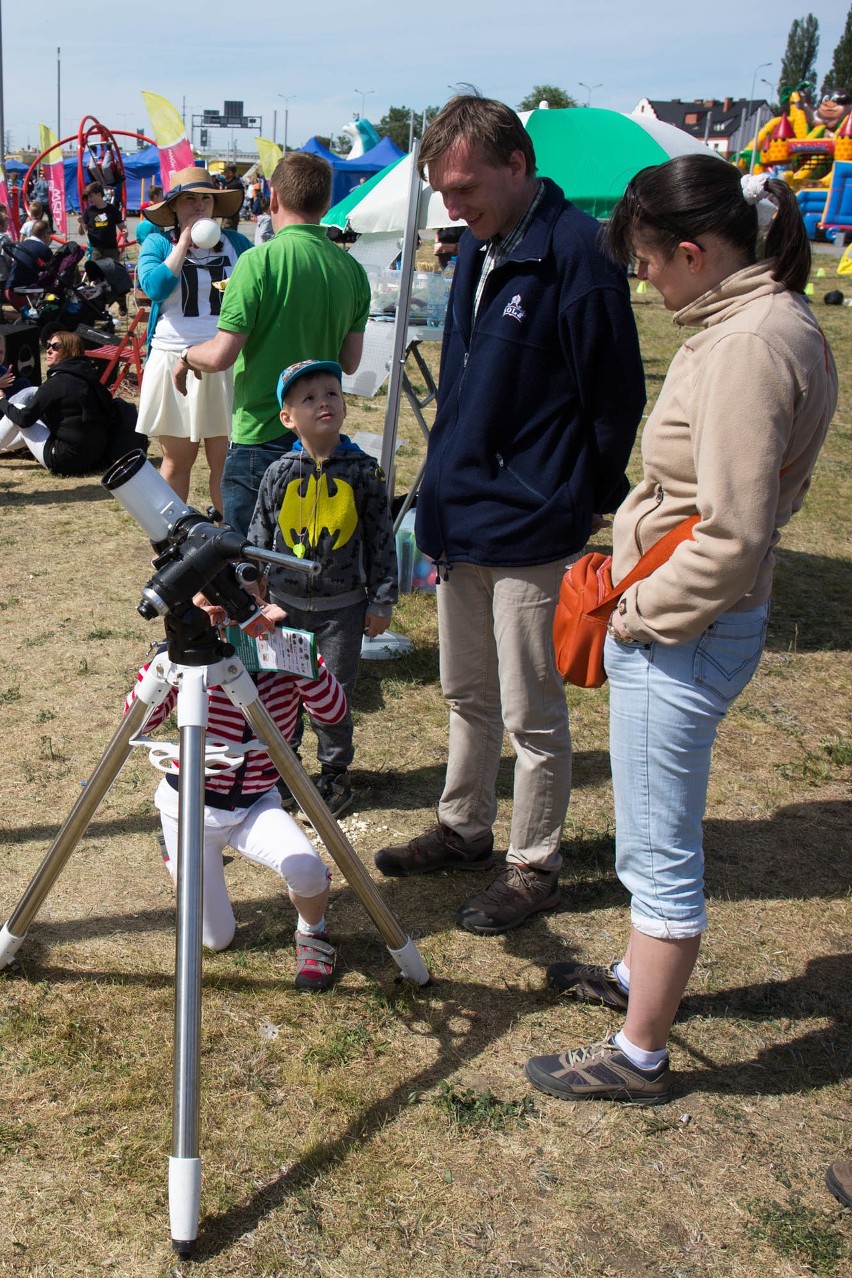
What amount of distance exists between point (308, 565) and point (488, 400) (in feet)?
3.51

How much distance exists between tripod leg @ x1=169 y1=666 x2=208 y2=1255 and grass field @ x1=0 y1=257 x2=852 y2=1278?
14 cm

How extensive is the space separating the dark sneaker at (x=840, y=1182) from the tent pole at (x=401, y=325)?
9.79 feet

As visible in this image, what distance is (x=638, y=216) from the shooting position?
1974 millimetres

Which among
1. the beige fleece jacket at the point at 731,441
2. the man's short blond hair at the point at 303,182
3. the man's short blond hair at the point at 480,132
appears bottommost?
the beige fleece jacket at the point at 731,441

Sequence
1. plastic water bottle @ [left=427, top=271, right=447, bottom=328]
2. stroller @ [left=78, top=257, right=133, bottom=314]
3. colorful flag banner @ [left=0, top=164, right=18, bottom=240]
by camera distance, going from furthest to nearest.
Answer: colorful flag banner @ [left=0, top=164, right=18, bottom=240]
stroller @ [left=78, top=257, right=133, bottom=314]
plastic water bottle @ [left=427, top=271, right=447, bottom=328]

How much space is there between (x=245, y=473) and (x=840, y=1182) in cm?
285

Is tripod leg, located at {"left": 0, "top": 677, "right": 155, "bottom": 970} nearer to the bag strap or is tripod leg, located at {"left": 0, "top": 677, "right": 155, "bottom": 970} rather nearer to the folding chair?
the bag strap

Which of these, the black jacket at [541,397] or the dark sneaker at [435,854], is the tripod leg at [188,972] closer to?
the black jacket at [541,397]

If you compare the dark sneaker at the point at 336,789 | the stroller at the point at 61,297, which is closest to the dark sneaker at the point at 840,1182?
the dark sneaker at the point at 336,789

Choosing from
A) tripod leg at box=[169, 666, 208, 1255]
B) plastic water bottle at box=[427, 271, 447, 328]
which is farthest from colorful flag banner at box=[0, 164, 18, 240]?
tripod leg at box=[169, 666, 208, 1255]

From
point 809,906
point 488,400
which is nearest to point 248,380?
point 488,400

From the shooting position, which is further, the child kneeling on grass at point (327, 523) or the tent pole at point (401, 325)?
the tent pole at point (401, 325)

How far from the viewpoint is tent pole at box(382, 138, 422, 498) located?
4387 mm

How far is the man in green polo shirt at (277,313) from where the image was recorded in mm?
3701
